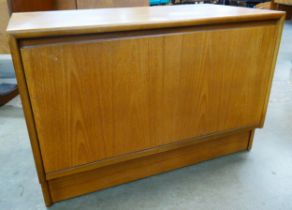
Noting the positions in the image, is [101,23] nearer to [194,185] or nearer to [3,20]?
[194,185]

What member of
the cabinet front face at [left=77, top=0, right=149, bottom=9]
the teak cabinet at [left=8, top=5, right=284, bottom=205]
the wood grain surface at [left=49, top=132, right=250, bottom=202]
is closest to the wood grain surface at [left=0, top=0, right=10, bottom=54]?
the cabinet front face at [left=77, top=0, right=149, bottom=9]

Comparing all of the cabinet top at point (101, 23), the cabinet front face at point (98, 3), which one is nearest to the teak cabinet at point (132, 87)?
the cabinet top at point (101, 23)

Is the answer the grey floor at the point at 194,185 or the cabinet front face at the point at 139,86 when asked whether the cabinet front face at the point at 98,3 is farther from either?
the cabinet front face at the point at 139,86

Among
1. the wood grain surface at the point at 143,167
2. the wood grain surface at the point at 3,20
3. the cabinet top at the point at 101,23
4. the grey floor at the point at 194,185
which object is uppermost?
the cabinet top at the point at 101,23

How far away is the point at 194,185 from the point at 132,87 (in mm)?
563

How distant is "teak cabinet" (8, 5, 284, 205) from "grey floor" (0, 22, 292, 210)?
0.07 meters

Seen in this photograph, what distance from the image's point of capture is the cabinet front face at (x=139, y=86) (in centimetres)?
88

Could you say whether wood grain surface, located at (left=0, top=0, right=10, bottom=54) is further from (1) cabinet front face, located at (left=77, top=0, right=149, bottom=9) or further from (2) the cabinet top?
(2) the cabinet top

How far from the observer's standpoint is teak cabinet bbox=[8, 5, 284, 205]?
86cm

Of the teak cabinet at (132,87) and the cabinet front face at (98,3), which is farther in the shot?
the cabinet front face at (98,3)

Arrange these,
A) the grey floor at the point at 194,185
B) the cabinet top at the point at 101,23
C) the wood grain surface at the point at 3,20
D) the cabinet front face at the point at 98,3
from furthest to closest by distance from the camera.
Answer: the cabinet front face at the point at 98,3 → the wood grain surface at the point at 3,20 → the grey floor at the point at 194,185 → the cabinet top at the point at 101,23

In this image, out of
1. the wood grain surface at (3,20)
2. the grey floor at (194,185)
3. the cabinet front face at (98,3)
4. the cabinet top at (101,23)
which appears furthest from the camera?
the cabinet front face at (98,3)

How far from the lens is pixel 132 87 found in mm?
986

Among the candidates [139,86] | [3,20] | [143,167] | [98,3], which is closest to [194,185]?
[143,167]
